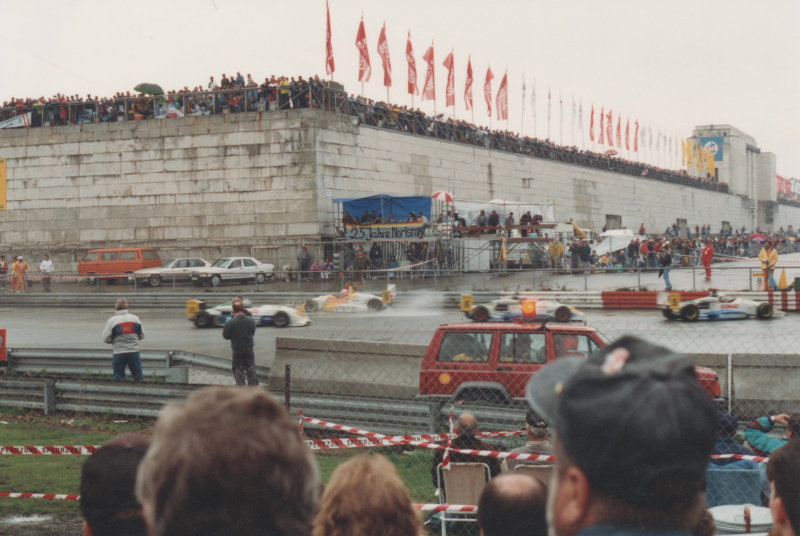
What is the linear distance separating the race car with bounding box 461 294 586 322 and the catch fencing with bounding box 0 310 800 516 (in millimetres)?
662

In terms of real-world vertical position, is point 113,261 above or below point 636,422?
above

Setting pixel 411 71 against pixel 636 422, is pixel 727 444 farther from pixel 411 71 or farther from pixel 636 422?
pixel 411 71

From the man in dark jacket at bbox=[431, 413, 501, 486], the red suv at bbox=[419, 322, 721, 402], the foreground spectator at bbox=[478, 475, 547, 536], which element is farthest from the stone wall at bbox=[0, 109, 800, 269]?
the foreground spectator at bbox=[478, 475, 547, 536]

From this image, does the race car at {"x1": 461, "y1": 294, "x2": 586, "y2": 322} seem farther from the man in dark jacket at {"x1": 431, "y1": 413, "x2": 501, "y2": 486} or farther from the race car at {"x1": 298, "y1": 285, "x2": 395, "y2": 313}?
the race car at {"x1": 298, "y1": 285, "x2": 395, "y2": 313}

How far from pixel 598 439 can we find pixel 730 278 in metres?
26.4

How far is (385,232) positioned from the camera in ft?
108

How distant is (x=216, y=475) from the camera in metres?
1.68

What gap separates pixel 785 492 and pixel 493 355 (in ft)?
24.3

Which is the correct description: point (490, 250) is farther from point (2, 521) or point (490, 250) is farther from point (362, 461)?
point (362, 461)

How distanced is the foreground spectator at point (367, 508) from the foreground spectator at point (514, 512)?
0.24 meters

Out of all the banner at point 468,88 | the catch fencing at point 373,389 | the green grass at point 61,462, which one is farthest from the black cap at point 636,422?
the banner at point 468,88

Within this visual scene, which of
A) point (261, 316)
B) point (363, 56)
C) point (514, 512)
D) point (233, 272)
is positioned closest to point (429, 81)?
point (363, 56)

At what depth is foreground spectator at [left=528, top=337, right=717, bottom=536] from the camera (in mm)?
1516

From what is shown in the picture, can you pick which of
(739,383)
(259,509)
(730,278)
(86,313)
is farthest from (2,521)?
(730,278)
